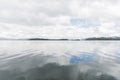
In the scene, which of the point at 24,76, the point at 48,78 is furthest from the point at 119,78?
the point at 24,76

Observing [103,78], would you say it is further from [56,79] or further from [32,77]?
[32,77]

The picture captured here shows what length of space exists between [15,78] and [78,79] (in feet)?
19.7

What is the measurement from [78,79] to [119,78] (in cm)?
418

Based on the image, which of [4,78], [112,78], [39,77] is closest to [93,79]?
[112,78]

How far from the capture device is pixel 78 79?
14141mm

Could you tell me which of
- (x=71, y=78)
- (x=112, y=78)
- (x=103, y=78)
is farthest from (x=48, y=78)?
(x=112, y=78)

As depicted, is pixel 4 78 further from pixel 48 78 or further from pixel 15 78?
pixel 48 78

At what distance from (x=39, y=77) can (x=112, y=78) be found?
7.23 metres

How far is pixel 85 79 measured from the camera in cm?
1410

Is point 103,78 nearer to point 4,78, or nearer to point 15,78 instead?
point 15,78

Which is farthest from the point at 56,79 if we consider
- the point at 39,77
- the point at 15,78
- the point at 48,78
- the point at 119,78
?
the point at 119,78

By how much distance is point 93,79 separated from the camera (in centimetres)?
1408

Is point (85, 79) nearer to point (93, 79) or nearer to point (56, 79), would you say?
point (93, 79)

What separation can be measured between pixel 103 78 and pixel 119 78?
1648 millimetres
